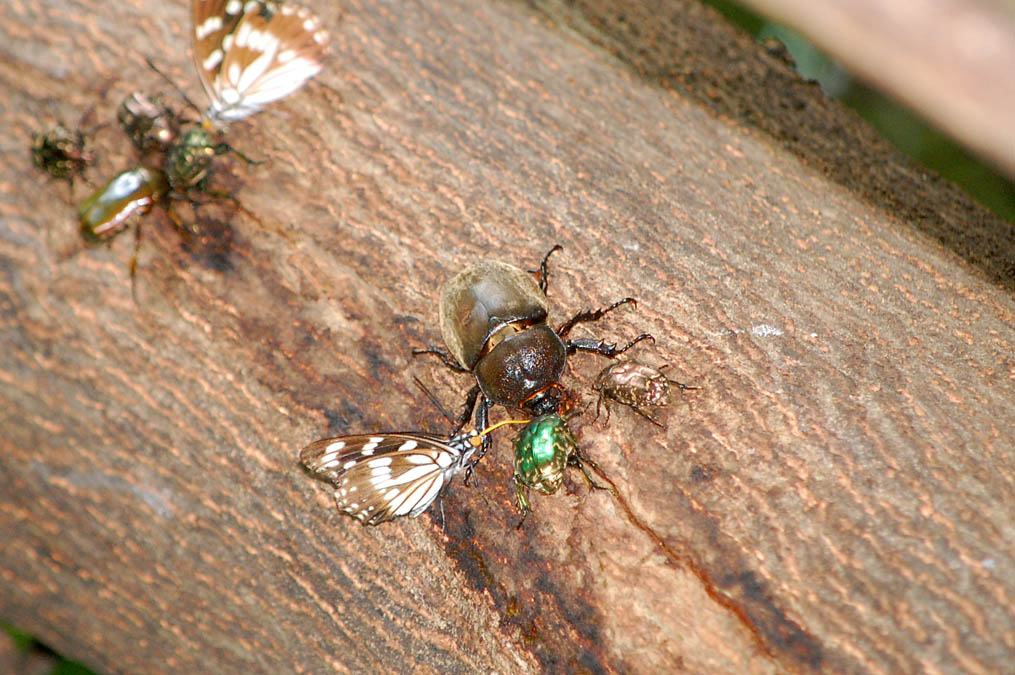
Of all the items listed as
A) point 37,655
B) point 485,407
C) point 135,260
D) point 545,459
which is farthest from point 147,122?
point 37,655

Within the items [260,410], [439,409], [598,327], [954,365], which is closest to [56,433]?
[260,410]

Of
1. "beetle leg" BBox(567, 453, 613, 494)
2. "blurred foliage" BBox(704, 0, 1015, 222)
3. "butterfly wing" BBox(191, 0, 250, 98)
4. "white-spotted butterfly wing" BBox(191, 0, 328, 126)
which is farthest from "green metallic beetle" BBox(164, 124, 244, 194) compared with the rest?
"blurred foliage" BBox(704, 0, 1015, 222)

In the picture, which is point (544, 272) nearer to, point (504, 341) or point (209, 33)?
point (504, 341)

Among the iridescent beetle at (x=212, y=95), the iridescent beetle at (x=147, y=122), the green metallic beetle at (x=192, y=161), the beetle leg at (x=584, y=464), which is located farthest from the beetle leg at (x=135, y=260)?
the beetle leg at (x=584, y=464)

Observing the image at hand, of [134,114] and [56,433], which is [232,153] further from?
[56,433]

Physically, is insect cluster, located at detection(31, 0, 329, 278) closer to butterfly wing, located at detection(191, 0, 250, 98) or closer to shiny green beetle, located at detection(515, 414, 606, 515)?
butterfly wing, located at detection(191, 0, 250, 98)

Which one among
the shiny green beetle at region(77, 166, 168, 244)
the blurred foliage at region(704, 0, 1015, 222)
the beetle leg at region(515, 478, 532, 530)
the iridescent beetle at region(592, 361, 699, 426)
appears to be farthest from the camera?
the blurred foliage at region(704, 0, 1015, 222)
